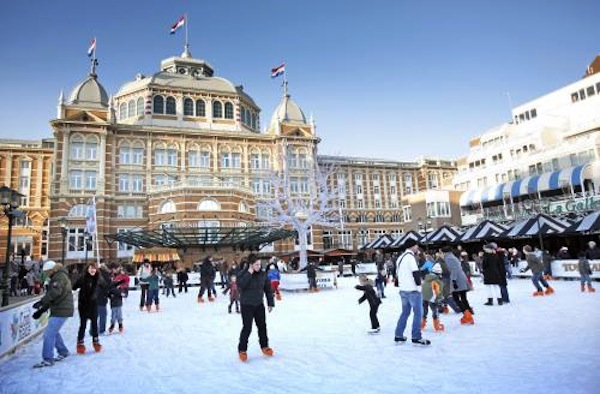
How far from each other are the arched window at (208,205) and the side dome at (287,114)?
1434 centimetres

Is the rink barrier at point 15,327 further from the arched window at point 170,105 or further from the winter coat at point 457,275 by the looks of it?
the arched window at point 170,105

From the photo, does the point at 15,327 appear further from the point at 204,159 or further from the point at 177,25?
the point at 177,25

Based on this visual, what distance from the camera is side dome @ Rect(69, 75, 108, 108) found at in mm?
40188

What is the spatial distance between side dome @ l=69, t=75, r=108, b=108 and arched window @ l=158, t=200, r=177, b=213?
502 inches

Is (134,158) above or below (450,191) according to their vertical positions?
above

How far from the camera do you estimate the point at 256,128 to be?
169 ft

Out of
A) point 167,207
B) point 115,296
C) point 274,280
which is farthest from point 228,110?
point 115,296

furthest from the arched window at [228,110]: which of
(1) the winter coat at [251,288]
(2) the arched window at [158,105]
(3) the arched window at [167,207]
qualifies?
(1) the winter coat at [251,288]

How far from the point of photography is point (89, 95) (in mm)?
40750

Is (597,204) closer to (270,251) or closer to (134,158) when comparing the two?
(270,251)

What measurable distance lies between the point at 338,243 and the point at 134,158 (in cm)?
2565

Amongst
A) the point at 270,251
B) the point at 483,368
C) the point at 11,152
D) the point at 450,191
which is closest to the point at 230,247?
the point at 270,251

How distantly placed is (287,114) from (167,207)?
1926 cm

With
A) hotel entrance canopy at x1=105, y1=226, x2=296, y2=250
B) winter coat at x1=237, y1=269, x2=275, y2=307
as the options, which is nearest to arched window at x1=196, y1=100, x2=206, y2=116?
hotel entrance canopy at x1=105, y1=226, x2=296, y2=250
